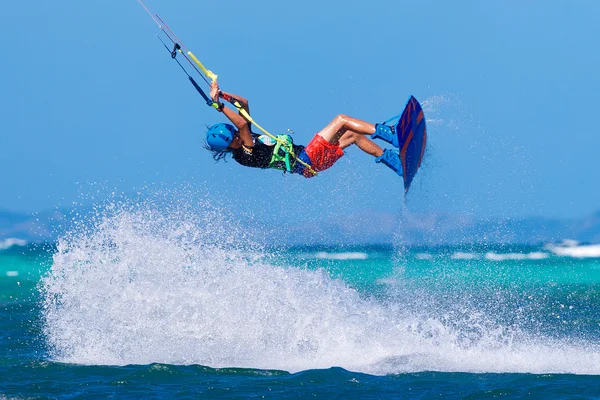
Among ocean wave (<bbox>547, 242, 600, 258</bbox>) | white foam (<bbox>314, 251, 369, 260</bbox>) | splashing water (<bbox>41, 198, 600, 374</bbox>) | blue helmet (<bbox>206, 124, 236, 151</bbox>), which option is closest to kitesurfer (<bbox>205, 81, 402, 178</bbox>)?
blue helmet (<bbox>206, 124, 236, 151</bbox>)

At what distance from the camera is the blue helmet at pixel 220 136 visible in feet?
27.5

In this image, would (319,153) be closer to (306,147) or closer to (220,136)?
(306,147)

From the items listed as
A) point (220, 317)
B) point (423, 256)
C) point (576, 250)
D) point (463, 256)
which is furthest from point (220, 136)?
point (463, 256)

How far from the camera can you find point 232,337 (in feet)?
27.3

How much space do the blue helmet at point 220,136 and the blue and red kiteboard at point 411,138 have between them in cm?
184

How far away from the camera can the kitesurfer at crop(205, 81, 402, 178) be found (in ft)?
27.8

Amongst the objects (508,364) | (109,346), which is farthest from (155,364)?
(508,364)

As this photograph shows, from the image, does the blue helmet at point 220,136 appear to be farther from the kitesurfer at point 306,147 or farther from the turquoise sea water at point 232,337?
the turquoise sea water at point 232,337

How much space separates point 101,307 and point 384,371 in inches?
142

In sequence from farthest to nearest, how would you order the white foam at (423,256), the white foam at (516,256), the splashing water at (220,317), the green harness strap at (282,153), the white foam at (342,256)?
the white foam at (342,256), the white foam at (423,256), the white foam at (516,256), the green harness strap at (282,153), the splashing water at (220,317)

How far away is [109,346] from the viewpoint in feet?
26.5

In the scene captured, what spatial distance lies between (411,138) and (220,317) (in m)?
2.98

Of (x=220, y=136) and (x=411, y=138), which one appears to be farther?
(x=411, y=138)

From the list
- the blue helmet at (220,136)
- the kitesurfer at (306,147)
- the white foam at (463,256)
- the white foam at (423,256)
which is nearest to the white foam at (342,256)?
the white foam at (423,256)
